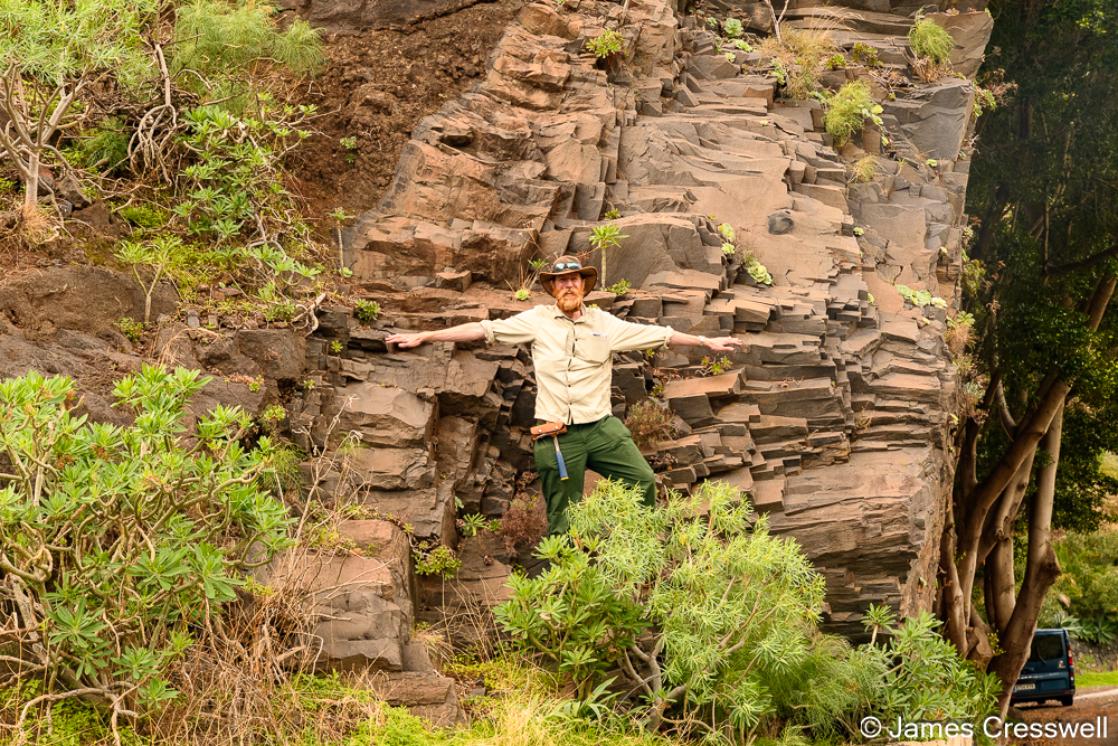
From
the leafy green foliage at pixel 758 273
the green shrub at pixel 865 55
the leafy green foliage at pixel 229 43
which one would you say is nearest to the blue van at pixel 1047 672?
the green shrub at pixel 865 55

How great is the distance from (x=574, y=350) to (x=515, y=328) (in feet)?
1.56

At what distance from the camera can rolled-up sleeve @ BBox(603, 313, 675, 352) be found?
904 centimetres

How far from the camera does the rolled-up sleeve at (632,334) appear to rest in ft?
29.7

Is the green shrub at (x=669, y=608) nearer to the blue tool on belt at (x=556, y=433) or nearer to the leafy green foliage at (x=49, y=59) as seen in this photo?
the blue tool on belt at (x=556, y=433)

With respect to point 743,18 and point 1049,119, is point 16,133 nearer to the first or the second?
point 743,18

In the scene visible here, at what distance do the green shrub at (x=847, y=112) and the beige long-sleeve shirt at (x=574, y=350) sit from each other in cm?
596

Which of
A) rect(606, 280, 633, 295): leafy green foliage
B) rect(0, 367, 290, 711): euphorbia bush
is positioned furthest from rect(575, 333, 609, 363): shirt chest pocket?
rect(0, 367, 290, 711): euphorbia bush

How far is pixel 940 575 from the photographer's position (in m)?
16.3

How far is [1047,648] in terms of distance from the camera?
21297 millimetres

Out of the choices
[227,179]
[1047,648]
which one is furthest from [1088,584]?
[227,179]

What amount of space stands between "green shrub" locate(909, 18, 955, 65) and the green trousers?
9.20 metres

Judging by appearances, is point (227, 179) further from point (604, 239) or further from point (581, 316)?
point (581, 316)

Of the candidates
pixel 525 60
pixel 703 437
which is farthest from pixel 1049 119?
pixel 703 437

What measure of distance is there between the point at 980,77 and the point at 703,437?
11108 mm
